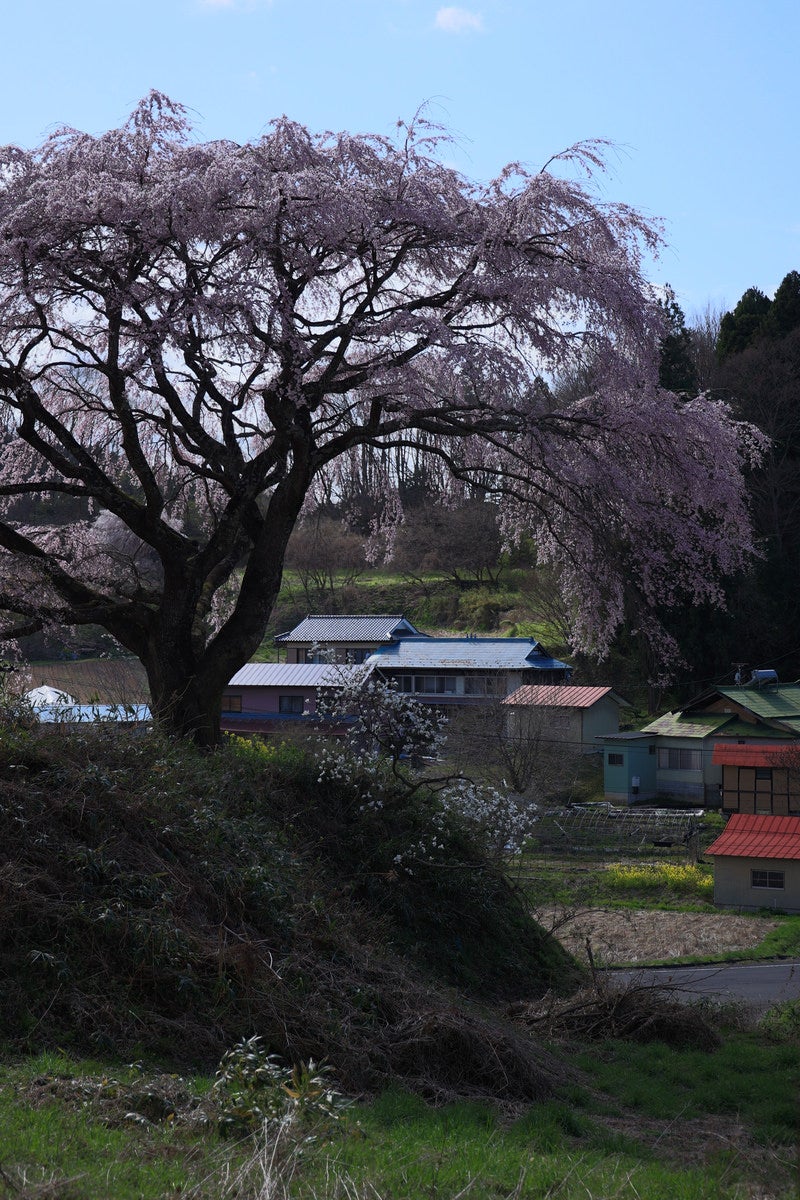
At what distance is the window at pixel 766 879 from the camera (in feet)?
80.8

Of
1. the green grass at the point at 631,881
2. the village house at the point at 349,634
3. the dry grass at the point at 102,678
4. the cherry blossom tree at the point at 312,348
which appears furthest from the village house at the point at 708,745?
the cherry blossom tree at the point at 312,348

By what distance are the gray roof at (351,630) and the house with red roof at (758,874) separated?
2079cm

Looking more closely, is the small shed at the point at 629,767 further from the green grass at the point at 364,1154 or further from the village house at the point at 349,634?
the green grass at the point at 364,1154

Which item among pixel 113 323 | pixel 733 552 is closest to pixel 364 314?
pixel 113 323

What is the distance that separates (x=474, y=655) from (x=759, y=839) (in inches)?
651

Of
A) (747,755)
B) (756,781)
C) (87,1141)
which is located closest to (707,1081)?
(87,1141)

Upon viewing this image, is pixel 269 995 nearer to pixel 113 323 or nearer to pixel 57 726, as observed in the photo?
pixel 57 726

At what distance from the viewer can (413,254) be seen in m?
11.7

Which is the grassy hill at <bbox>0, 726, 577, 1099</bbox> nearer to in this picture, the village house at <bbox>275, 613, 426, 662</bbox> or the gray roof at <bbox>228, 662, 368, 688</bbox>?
the gray roof at <bbox>228, 662, 368, 688</bbox>

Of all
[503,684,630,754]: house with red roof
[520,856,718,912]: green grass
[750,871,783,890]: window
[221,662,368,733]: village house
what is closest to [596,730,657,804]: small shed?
[503,684,630,754]: house with red roof

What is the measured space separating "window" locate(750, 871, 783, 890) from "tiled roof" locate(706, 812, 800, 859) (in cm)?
60

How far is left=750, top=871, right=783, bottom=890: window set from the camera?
24.6m

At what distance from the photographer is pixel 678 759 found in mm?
36250

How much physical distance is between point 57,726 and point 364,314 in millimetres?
5298
